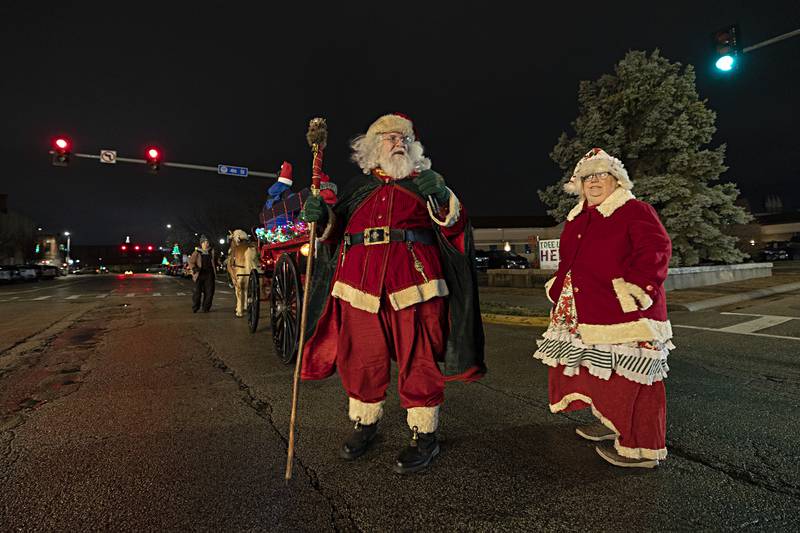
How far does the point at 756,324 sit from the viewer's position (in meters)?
7.45

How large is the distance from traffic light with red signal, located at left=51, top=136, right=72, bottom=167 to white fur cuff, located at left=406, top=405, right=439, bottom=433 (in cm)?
1841

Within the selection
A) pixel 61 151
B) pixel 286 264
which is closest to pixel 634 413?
pixel 286 264

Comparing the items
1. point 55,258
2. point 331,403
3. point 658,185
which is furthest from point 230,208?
point 55,258

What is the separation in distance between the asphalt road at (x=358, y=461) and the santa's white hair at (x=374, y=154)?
5.84 ft

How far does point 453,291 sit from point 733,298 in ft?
37.7

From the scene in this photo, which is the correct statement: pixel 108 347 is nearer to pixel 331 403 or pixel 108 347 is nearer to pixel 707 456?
pixel 331 403

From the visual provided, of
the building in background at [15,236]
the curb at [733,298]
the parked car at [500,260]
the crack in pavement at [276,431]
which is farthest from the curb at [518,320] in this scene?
the building in background at [15,236]

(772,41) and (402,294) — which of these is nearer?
(402,294)

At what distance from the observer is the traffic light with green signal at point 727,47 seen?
9828 mm

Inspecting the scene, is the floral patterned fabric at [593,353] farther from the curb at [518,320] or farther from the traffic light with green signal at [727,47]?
the traffic light with green signal at [727,47]

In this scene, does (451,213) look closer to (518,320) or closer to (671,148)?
(518,320)

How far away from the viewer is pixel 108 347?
6.33 metres

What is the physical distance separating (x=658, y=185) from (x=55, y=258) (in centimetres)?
10532

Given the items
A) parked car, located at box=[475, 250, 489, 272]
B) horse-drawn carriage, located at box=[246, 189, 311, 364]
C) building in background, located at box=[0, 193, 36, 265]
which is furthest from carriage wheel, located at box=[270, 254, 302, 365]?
building in background, located at box=[0, 193, 36, 265]
